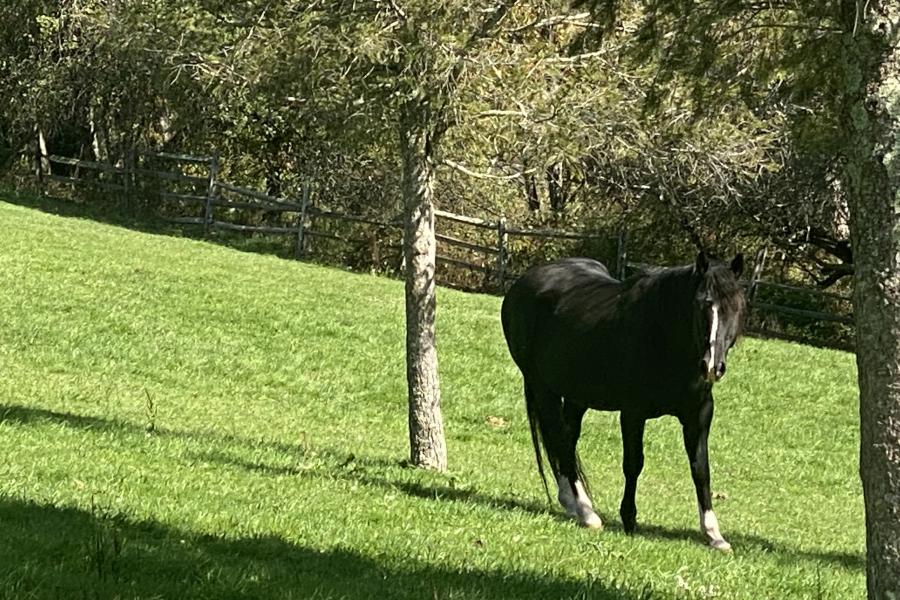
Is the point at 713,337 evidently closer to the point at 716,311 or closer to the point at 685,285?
the point at 716,311

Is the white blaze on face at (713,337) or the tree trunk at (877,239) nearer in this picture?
the tree trunk at (877,239)

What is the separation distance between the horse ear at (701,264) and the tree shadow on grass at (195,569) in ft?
8.21

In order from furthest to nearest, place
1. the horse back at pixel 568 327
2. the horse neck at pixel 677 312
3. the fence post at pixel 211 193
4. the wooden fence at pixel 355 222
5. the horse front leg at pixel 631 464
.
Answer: the fence post at pixel 211 193 < the wooden fence at pixel 355 222 < the horse back at pixel 568 327 < the horse front leg at pixel 631 464 < the horse neck at pixel 677 312

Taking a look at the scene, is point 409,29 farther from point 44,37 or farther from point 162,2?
point 44,37

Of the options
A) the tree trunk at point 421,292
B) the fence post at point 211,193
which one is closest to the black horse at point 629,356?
the tree trunk at point 421,292

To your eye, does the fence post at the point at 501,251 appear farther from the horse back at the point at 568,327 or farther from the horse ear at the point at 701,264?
the horse ear at the point at 701,264

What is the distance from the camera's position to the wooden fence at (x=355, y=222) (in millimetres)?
25969

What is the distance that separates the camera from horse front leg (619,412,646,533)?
8.17 m

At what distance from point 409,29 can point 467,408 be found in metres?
7.72

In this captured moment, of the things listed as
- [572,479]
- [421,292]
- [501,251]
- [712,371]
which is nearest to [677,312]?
[712,371]

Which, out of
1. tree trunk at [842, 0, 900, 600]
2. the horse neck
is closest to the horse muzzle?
Answer: the horse neck

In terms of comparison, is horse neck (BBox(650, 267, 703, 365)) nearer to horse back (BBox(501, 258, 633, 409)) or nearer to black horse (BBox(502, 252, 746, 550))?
black horse (BBox(502, 252, 746, 550))

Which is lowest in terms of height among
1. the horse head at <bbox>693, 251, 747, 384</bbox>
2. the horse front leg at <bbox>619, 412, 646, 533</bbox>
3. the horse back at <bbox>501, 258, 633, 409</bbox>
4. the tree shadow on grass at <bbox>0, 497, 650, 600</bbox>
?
the horse front leg at <bbox>619, 412, 646, 533</bbox>

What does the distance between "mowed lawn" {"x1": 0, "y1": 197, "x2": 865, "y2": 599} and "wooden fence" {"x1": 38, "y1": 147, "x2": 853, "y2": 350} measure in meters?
3.40
